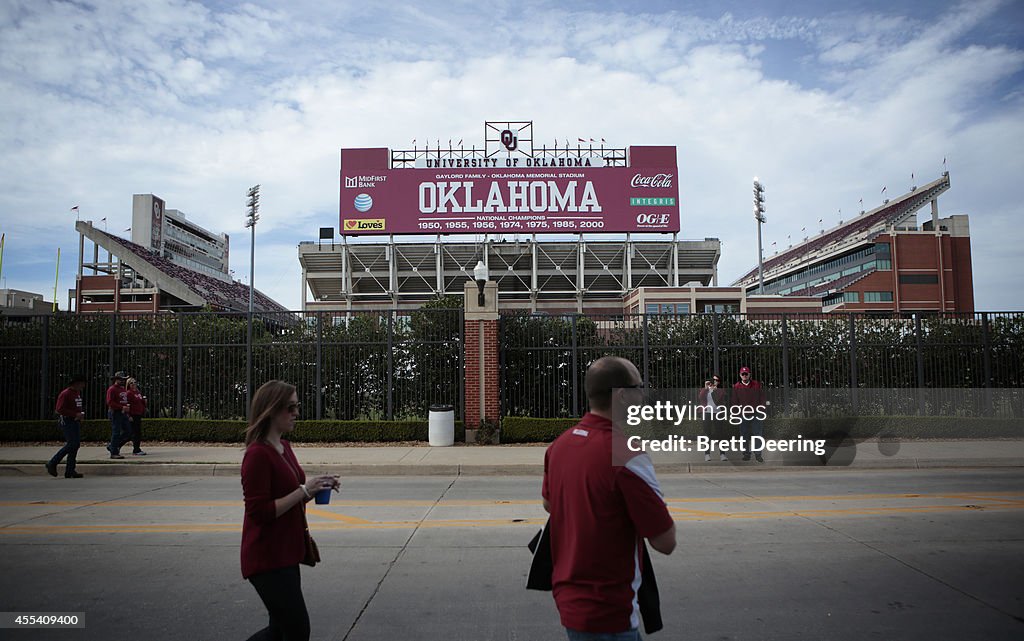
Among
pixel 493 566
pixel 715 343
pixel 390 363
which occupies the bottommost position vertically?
pixel 493 566

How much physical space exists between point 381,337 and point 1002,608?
617 inches

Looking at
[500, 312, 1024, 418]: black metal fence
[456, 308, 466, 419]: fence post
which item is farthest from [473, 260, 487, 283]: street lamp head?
[500, 312, 1024, 418]: black metal fence

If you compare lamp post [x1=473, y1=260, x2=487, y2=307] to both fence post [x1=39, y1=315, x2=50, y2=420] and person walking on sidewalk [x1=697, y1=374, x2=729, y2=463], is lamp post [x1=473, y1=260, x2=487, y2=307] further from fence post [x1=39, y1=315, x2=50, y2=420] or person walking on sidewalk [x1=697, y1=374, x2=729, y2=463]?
fence post [x1=39, y1=315, x2=50, y2=420]

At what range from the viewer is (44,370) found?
19.0 metres

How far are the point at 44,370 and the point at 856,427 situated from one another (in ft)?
72.9

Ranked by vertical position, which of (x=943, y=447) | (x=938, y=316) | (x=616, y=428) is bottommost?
(x=943, y=447)

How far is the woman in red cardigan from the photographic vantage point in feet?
10.7

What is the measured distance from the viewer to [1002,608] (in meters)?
4.98

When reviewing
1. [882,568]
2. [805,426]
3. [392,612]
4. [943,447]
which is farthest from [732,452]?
[392,612]

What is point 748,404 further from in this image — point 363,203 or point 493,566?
point 363,203

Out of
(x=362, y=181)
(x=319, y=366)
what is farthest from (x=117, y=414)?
(x=362, y=181)

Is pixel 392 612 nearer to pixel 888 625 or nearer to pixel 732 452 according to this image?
pixel 888 625

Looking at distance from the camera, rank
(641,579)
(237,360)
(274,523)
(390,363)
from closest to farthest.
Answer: (641,579) < (274,523) < (390,363) < (237,360)

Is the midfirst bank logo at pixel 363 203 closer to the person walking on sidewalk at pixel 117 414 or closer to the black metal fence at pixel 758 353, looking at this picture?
the black metal fence at pixel 758 353
